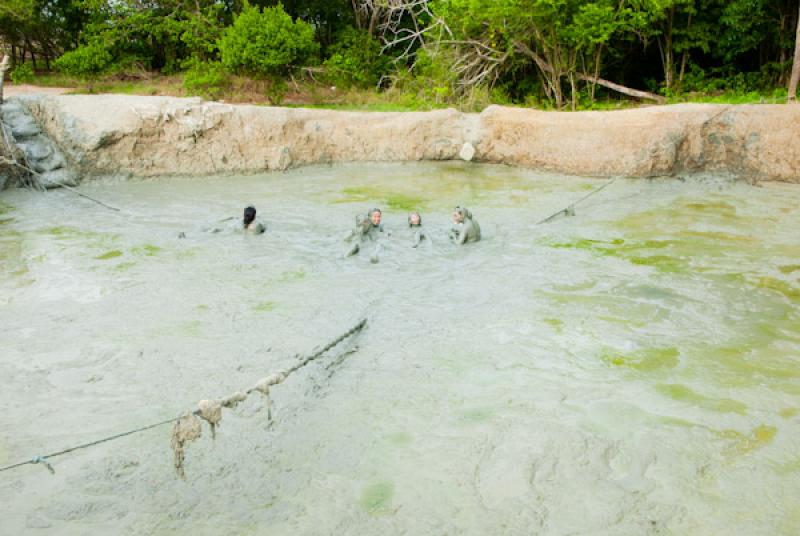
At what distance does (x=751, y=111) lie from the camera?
12.5m

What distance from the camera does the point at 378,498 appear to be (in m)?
4.38

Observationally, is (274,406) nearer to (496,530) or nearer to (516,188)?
(496,530)

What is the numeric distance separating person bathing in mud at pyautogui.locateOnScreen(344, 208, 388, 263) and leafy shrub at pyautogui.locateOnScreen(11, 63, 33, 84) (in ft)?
46.0

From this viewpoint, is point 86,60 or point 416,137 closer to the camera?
point 416,137

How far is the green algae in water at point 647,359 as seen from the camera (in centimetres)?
605

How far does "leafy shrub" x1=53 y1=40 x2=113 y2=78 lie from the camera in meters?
17.9

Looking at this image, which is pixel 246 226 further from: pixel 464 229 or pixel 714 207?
pixel 714 207

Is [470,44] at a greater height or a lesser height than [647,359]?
greater

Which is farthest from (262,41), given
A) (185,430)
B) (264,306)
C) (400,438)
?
(185,430)

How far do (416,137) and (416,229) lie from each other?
5367 mm

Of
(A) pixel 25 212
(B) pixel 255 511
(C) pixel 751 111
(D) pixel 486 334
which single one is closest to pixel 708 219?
(C) pixel 751 111

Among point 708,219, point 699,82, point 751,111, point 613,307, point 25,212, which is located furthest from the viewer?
point 699,82

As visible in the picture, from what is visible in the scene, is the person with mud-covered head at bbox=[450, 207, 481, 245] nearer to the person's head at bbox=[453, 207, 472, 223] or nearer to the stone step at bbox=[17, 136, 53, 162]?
the person's head at bbox=[453, 207, 472, 223]

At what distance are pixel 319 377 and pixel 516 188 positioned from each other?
325 inches
